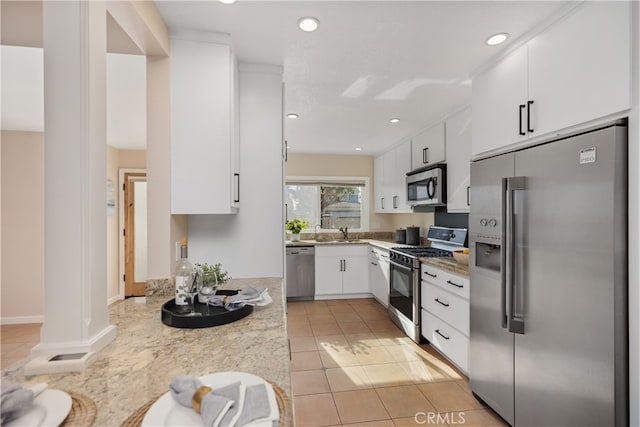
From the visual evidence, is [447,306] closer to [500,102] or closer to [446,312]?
[446,312]

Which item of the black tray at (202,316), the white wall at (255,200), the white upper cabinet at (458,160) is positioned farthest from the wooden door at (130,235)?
the white upper cabinet at (458,160)

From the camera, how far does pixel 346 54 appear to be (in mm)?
1947

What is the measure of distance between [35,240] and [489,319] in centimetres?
502

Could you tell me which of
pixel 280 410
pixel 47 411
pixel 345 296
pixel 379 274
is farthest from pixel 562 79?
pixel 345 296

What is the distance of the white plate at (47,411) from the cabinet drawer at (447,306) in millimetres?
2337

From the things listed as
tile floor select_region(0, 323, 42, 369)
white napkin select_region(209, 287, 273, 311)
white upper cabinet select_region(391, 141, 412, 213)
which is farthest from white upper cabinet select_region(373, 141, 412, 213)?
tile floor select_region(0, 323, 42, 369)

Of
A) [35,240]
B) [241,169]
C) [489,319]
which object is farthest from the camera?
[35,240]

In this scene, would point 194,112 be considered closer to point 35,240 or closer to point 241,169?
point 241,169

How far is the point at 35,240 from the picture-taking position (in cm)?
380

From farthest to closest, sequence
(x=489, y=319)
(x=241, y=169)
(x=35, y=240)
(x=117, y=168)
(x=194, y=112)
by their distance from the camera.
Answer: (x=117, y=168) → (x=35, y=240) → (x=241, y=169) → (x=489, y=319) → (x=194, y=112)

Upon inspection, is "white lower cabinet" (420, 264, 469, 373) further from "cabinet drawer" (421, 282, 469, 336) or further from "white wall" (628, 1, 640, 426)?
"white wall" (628, 1, 640, 426)

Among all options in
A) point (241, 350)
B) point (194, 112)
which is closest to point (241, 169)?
point (194, 112)

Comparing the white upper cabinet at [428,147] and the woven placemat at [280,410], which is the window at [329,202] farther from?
the woven placemat at [280,410]

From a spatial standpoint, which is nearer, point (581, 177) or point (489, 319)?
point (581, 177)
